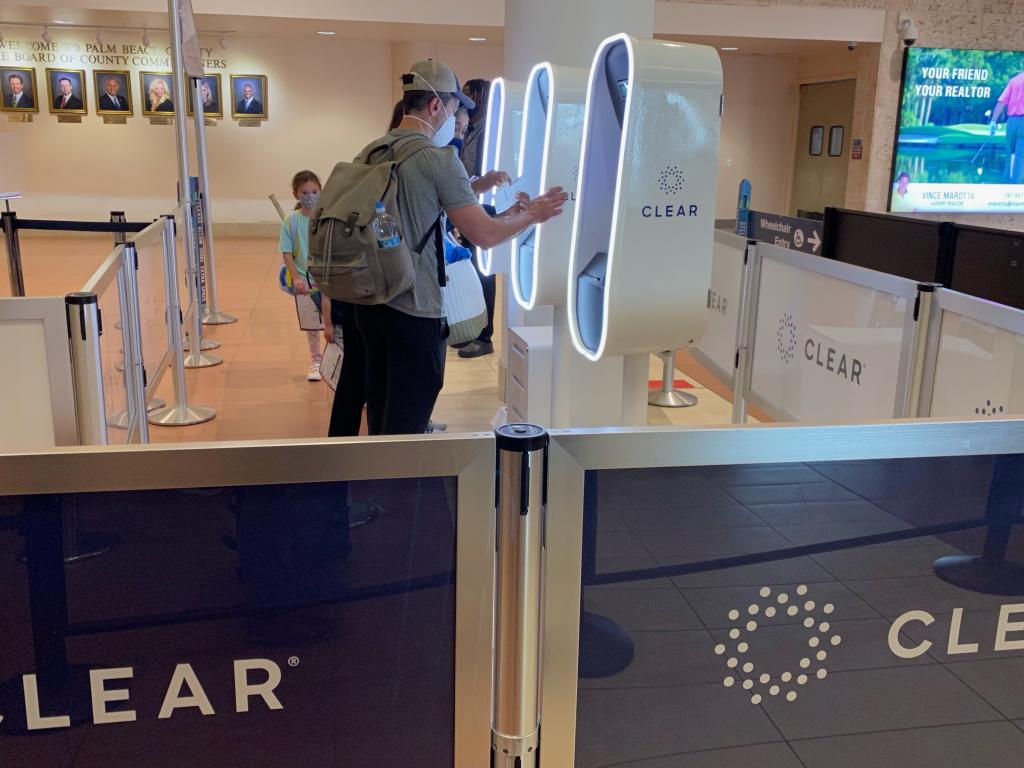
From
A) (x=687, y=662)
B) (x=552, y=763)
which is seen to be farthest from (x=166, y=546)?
(x=687, y=662)

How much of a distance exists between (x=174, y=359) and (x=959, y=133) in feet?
33.7

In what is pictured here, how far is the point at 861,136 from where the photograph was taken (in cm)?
1143

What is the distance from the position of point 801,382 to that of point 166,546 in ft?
10.8

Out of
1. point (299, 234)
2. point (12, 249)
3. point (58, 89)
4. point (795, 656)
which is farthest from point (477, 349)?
point (58, 89)

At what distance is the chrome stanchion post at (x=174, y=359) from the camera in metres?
4.67

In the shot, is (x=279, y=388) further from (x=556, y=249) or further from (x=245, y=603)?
(x=245, y=603)

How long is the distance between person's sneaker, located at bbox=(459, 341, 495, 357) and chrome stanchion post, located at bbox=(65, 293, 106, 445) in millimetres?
4623

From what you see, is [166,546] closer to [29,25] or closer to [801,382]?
[801,382]

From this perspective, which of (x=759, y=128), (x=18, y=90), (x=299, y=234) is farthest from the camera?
(x=759, y=128)

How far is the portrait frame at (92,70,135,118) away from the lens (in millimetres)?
13867

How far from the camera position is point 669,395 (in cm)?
566

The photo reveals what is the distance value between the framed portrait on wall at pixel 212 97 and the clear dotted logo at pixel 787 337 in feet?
39.2

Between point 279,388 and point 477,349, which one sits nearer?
point 279,388

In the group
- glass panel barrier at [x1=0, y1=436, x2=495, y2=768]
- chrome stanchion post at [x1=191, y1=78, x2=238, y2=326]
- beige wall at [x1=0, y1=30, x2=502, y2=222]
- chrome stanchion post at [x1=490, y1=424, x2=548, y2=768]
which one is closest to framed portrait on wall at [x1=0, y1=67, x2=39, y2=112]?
beige wall at [x1=0, y1=30, x2=502, y2=222]
